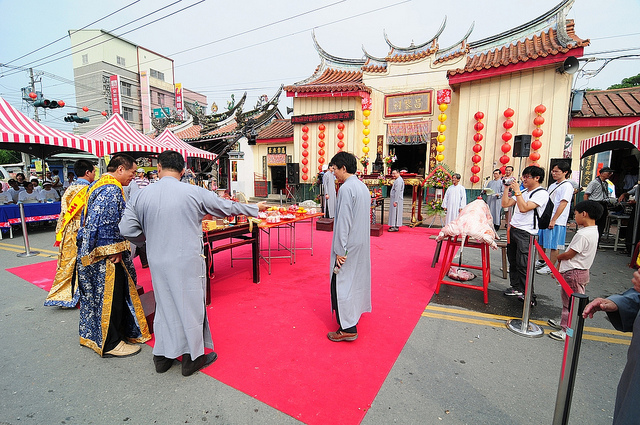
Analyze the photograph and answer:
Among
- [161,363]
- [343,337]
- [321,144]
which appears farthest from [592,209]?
[321,144]

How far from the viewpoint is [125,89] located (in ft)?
103

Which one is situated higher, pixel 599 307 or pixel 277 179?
pixel 277 179

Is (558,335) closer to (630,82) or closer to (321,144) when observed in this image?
(321,144)

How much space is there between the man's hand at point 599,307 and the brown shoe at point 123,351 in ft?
11.1

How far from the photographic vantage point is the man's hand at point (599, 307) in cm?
136

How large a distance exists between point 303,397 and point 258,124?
52.5 ft

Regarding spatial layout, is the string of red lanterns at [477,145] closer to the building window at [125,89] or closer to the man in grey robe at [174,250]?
the man in grey robe at [174,250]

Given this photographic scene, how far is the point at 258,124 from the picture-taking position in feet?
53.9

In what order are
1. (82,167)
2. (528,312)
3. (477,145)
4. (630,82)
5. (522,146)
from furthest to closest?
1. (630,82)
2. (477,145)
3. (522,146)
4. (82,167)
5. (528,312)

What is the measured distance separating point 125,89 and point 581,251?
3927 cm

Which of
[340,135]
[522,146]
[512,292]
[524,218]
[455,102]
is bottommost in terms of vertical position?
[512,292]

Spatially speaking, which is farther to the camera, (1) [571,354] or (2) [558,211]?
(2) [558,211]

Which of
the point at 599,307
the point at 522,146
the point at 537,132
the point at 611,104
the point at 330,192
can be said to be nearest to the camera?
the point at 599,307

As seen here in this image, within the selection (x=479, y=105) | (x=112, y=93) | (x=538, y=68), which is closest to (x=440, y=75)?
(x=479, y=105)
